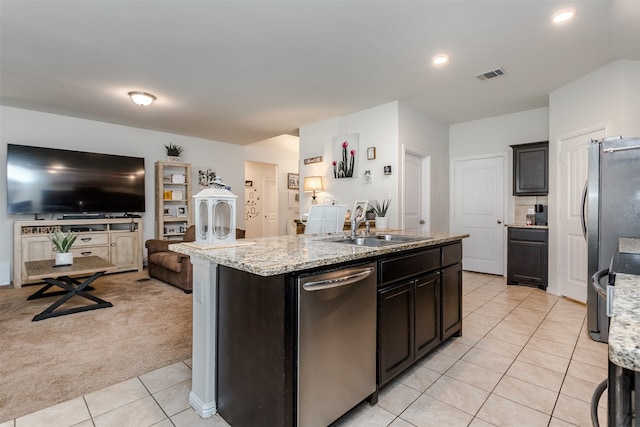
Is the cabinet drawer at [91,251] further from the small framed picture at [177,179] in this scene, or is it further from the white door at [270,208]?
the white door at [270,208]

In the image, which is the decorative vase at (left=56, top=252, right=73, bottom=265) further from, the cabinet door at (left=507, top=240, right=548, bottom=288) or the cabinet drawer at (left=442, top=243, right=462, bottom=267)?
the cabinet door at (left=507, top=240, right=548, bottom=288)

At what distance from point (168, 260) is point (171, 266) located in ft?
0.46

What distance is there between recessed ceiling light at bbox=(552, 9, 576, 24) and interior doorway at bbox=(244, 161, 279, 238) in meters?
6.15

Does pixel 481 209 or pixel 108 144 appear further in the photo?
pixel 108 144

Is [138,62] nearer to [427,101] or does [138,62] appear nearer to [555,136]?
[427,101]

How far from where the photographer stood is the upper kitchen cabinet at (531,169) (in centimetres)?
425

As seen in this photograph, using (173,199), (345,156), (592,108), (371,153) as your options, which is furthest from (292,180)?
(592,108)

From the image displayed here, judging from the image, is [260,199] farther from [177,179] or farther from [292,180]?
[177,179]

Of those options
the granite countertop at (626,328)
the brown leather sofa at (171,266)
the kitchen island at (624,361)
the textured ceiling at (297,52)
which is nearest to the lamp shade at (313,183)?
the textured ceiling at (297,52)

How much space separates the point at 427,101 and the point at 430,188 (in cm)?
135

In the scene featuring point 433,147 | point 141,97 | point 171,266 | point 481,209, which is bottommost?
point 171,266

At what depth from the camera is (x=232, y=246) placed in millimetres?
1802

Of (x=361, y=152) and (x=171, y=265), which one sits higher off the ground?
(x=361, y=152)

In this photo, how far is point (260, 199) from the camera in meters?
7.80
